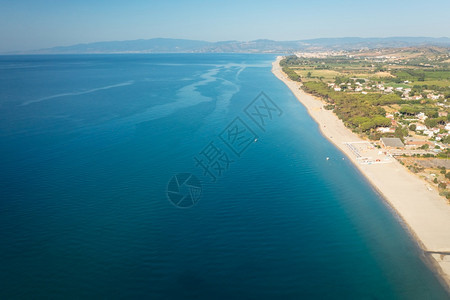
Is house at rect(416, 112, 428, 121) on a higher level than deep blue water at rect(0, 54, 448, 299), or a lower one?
lower

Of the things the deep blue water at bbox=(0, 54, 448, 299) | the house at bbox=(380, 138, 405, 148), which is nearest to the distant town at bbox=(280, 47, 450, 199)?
the house at bbox=(380, 138, 405, 148)

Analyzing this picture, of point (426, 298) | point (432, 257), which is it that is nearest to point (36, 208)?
point (426, 298)

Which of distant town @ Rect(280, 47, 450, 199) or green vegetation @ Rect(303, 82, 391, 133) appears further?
green vegetation @ Rect(303, 82, 391, 133)

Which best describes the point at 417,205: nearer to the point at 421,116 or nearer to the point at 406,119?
the point at 406,119

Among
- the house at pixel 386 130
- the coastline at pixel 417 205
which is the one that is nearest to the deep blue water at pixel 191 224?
the coastline at pixel 417 205

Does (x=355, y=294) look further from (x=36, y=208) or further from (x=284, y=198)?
(x=36, y=208)

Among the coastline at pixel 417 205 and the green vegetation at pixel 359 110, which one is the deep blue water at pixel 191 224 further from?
the green vegetation at pixel 359 110

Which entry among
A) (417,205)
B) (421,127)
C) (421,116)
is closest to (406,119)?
(421,116)

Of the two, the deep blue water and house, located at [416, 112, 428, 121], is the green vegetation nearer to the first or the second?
house, located at [416, 112, 428, 121]
